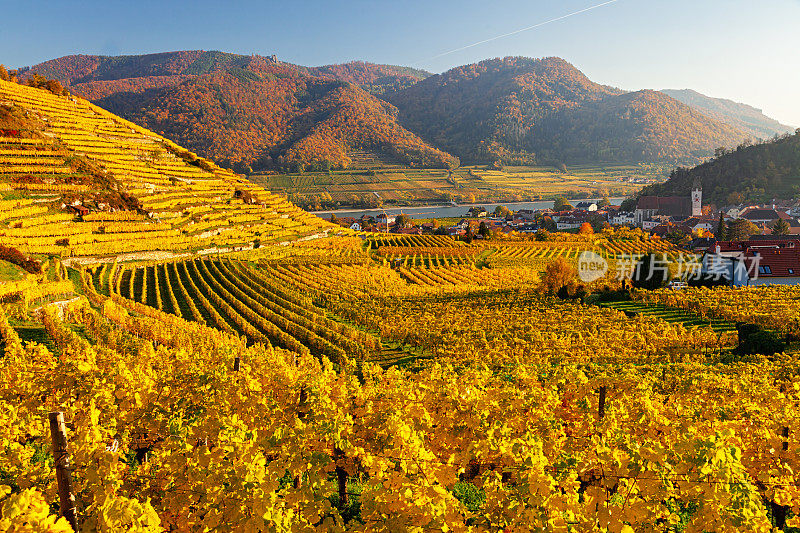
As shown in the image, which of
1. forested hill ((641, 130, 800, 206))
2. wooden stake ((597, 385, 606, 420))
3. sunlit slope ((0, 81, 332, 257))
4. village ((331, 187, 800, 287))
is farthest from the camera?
forested hill ((641, 130, 800, 206))

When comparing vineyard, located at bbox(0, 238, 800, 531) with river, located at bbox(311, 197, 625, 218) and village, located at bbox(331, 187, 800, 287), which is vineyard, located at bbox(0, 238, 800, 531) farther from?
river, located at bbox(311, 197, 625, 218)

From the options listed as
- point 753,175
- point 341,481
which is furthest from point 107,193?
point 753,175

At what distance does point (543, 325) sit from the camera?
27.2 meters

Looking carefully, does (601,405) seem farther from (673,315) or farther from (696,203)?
(696,203)

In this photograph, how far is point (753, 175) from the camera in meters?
117

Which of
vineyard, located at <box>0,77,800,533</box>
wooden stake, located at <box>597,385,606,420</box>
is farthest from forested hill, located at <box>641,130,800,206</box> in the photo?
wooden stake, located at <box>597,385,606,420</box>

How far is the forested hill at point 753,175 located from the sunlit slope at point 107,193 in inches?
4121

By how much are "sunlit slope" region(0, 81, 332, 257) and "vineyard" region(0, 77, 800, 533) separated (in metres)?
12.6

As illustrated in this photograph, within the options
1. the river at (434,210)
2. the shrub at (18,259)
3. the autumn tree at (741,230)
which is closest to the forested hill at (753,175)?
the autumn tree at (741,230)

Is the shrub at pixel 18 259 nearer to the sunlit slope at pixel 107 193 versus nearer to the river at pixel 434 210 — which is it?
the sunlit slope at pixel 107 193

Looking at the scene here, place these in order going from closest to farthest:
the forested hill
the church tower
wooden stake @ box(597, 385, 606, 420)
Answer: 1. wooden stake @ box(597, 385, 606, 420)
2. the forested hill
3. the church tower

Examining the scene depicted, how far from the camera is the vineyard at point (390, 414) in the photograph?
18.5 ft

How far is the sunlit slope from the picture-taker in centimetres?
4422

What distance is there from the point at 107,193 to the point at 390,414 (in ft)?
188
